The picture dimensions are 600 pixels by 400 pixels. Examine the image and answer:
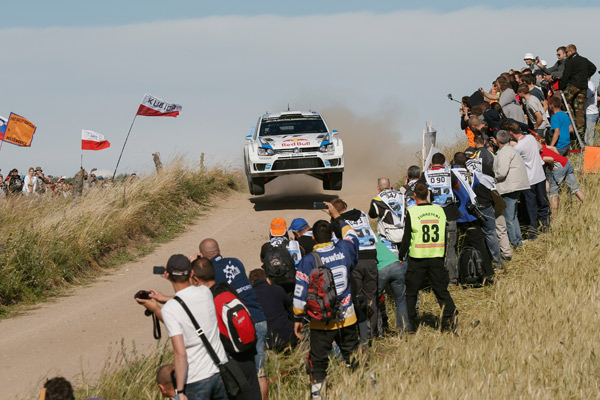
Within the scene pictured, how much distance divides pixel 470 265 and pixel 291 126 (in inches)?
326

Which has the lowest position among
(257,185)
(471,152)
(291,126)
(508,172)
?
(257,185)

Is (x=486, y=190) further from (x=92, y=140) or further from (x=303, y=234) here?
(x=92, y=140)

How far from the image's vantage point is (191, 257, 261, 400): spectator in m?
5.86

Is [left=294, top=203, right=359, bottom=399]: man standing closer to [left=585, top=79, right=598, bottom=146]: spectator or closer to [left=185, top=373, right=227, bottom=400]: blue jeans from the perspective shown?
[left=185, top=373, right=227, bottom=400]: blue jeans

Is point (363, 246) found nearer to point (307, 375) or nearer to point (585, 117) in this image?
point (307, 375)

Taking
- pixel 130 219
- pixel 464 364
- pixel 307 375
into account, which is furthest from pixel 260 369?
pixel 130 219

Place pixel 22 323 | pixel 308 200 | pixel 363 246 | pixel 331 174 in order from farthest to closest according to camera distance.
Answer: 1. pixel 308 200
2. pixel 331 174
3. pixel 22 323
4. pixel 363 246

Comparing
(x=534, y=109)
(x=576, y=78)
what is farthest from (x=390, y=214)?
(x=576, y=78)

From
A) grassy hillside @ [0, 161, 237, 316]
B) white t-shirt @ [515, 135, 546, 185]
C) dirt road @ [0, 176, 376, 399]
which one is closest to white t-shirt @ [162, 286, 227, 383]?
dirt road @ [0, 176, 376, 399]

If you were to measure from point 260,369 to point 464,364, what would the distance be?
1942mm

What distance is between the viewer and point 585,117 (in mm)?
17328

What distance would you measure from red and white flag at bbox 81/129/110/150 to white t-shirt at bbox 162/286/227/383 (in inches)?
599

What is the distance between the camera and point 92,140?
20000 millimetres

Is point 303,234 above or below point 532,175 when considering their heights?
below
